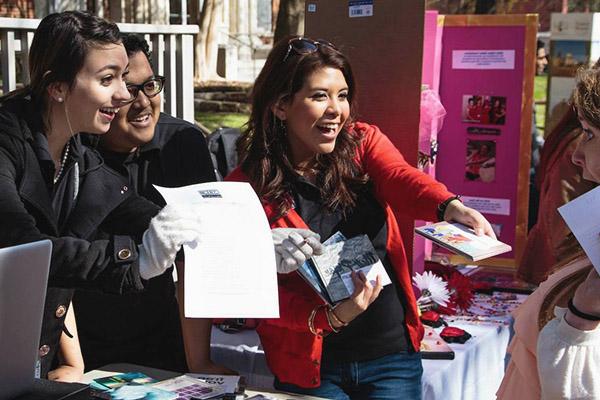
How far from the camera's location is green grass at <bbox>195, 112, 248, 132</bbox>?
12.1m

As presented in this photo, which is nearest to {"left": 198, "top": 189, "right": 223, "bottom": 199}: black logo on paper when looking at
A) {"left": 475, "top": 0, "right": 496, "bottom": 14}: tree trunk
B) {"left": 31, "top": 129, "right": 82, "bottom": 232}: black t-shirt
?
{"left": 31, "top": 129, "right": 82, "bottom": 232}: black t-shirt

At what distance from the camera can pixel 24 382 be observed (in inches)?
58.5

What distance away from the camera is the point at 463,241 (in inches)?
85.6

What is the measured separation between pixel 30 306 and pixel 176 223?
423 mm

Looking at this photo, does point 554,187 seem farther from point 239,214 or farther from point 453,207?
point 239,214

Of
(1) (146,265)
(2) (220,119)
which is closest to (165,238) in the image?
(1) (146,265)

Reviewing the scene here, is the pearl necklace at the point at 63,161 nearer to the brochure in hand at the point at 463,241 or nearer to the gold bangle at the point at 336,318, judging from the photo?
the gold bangle at the point at 336,318

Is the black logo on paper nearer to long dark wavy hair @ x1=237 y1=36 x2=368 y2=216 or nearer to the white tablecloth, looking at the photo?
long dark wavy hair @ x1=237 y1=36 x2=368 y2=216

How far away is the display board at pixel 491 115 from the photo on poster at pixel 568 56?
1732 millimetres

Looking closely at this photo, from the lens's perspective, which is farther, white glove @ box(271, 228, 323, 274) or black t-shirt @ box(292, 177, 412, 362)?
A: black t-shirt @ box(292, 177, 412, 362)

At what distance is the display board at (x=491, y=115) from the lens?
12.5 feet

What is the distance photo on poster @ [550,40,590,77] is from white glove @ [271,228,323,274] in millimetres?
3796

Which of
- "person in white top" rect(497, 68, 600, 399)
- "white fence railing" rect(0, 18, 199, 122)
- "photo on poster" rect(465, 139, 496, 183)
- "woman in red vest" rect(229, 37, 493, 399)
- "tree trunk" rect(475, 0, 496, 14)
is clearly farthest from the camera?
"tree trunk" rect(475, 0, 496, 14)

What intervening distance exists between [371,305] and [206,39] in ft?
45.9
